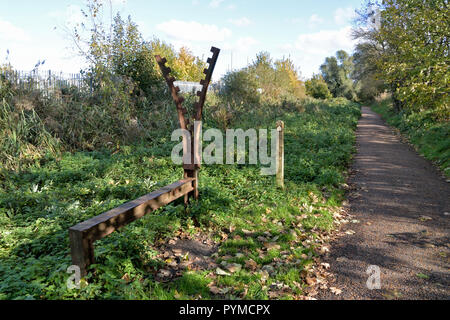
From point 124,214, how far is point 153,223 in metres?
1.05

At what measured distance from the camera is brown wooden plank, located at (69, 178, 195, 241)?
3016mm

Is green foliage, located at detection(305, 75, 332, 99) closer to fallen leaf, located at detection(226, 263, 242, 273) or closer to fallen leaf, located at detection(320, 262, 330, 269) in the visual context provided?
fallen leaf, located at detection(320, 262, 330, 269)

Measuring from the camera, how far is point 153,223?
4.48m

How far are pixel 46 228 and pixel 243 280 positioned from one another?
263 centimetres

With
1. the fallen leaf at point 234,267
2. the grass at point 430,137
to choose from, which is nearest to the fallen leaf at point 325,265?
the fallen leaf at point 234,267

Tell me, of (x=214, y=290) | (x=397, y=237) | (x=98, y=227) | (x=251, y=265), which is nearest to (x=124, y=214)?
(x=98, y=227)

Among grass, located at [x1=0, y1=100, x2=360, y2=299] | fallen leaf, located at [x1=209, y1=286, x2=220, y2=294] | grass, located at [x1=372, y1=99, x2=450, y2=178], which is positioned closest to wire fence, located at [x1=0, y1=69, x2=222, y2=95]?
grass, located at [x1=0, y1=100, x2=360, y2=299]

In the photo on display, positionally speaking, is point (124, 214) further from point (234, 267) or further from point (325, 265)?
point (325, 265)

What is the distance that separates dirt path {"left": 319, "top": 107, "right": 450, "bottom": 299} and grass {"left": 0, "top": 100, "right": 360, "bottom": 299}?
0.45m

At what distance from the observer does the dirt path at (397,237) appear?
11.3ft

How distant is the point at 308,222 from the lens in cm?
519

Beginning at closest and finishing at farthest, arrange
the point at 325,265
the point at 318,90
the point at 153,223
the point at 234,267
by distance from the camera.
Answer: the point at 234,267
the point at 325,265
the point at 153,223
the point at 318,90
